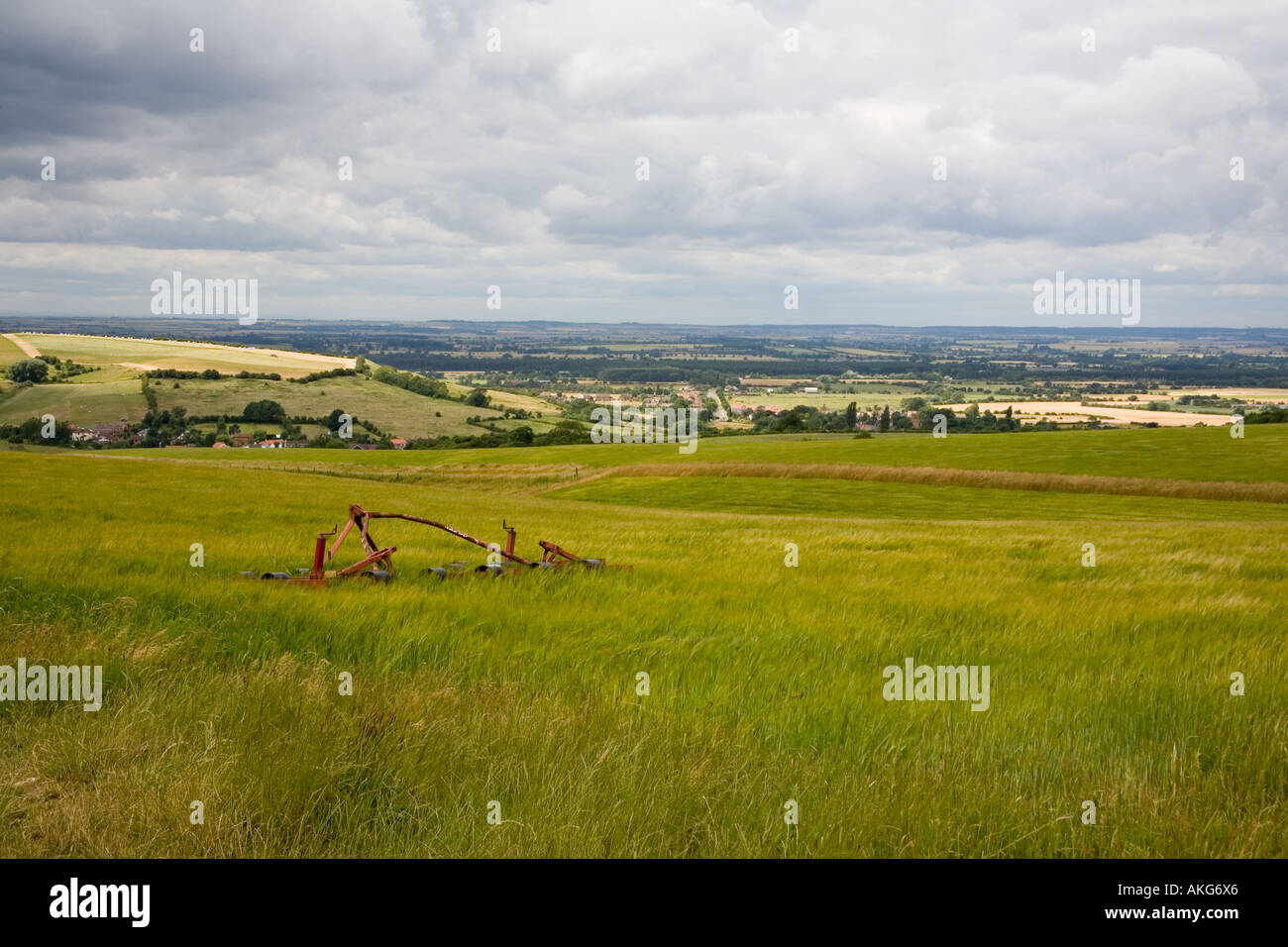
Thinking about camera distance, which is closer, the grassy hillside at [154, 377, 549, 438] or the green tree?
the green tree

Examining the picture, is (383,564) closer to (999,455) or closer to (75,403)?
(999,455)

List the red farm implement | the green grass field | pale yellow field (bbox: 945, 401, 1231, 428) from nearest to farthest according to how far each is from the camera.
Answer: the red farm implement → pale yellow field (bbox: 945, 401, 1231, 428) → the green grass field

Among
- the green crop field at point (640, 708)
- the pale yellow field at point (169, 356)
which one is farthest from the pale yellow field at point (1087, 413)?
the pale yellow field at point (169, 356)

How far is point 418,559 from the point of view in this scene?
11.1 metres

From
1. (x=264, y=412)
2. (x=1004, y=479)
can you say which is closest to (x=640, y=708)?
(x=1004, y=479)

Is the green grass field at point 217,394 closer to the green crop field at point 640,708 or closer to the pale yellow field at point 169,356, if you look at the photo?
the pale yellow field at point 169,356

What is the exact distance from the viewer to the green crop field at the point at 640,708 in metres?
3.81

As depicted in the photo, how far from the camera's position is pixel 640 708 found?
540 cm

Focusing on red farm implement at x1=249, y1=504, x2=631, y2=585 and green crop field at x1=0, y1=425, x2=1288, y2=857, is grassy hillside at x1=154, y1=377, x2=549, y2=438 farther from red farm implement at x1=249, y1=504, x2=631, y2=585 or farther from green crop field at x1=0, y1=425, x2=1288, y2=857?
green crop field at x1=0, y1=425, x2=1288, y2=857

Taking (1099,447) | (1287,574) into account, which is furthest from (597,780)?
(1099,447)

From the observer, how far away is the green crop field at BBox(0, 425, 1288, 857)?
3.81 meters

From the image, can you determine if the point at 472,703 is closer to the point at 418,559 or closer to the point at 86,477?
the point at 418,559

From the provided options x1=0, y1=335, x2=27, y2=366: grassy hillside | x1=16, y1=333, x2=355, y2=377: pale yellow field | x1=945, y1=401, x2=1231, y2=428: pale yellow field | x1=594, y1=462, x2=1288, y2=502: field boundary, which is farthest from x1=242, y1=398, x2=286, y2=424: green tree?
x1=945, y1=401, x2=1231, y2=428: pale yellow field
